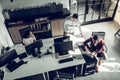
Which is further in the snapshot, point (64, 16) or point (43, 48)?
point (64, 16)

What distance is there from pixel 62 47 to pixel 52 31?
219cm

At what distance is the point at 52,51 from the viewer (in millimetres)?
3945

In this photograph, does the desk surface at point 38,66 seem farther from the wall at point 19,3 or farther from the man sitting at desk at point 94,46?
the wall at point 19,3

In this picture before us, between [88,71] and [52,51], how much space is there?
130 centimetres

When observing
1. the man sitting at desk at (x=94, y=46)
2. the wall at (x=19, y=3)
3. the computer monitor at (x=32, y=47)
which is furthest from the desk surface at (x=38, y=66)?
the wall at (x=19, y=3)

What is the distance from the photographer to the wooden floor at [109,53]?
4266 millimetres

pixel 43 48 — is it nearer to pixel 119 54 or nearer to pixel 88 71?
pixel 88 71

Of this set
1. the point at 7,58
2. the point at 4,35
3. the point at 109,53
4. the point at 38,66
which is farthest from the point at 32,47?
the point at 109,53

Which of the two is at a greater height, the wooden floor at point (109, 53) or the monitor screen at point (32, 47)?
the monitor screen at point (32, 47)

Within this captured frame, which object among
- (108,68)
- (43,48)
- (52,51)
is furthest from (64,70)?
(108,68)

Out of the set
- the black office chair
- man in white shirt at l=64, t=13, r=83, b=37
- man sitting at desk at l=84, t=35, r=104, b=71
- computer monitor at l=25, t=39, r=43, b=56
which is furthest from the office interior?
man in white shirt at l=64, t=13, r=83, b=37

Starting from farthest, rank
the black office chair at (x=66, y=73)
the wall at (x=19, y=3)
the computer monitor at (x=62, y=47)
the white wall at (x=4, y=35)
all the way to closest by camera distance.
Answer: the wall at (x=19, y=3), the white wall at (x=4, y=35), the black office chair at (x=66, y=73), the computer monitor at (x=62, y=47)

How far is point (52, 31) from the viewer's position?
5.68m

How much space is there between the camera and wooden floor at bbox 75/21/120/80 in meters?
4.27
